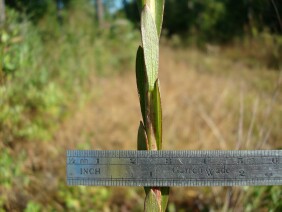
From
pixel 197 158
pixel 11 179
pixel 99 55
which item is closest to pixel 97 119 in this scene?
pixel 11 179

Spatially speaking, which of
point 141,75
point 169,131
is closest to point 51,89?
point 169,131

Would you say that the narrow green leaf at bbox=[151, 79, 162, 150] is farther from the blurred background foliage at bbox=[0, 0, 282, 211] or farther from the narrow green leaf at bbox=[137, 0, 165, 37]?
the blurred background foliage at bbox=[0, 0, 282, 211]

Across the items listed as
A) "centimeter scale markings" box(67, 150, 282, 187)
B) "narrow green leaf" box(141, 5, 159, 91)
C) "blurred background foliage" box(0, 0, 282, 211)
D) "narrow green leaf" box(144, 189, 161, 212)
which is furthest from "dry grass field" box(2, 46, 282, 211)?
"narrow green leaf" box(141, 5, 159, 91)

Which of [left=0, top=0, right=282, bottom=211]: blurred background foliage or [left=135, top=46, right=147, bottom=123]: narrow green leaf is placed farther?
[left=0, top=0, right=282, bottom=211]: blurred background foliage

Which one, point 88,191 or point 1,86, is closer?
point 1,86

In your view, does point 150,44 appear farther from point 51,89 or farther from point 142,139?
point 51,89

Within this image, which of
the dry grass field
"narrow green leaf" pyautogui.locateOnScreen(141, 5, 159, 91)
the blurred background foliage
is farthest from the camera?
the dry grass field

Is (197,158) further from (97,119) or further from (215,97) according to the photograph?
(215,97)
